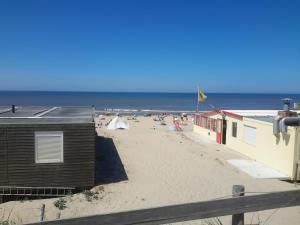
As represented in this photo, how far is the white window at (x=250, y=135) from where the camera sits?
16.5 m

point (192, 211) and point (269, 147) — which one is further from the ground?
point (192, 211)

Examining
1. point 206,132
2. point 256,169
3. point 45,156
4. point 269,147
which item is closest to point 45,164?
point 45,156

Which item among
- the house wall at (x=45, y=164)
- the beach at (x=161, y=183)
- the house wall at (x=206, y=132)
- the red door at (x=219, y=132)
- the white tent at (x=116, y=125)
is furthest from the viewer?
the white tent at (x=116, y=125)

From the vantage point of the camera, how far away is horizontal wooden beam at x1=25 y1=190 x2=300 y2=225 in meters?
2.61

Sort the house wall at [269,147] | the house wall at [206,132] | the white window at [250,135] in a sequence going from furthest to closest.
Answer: the house wall at [206,132] < the white window at [250,135] < the house wall at [269,147]

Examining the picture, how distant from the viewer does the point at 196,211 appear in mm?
2861

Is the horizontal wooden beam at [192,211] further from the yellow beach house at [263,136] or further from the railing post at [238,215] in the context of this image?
the yellow beach house at [263,136]

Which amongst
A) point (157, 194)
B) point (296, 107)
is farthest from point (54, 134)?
point (296, 107)

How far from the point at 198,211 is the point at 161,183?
9.90 meters

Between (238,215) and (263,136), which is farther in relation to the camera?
(263,136)

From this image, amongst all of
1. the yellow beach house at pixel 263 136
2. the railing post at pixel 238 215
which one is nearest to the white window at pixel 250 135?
the yellow beach house at pixel 263 136

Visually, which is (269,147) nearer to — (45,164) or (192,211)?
(45,164)

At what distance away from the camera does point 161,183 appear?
12602 millimetres

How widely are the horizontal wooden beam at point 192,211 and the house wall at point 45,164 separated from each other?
29.5ft
